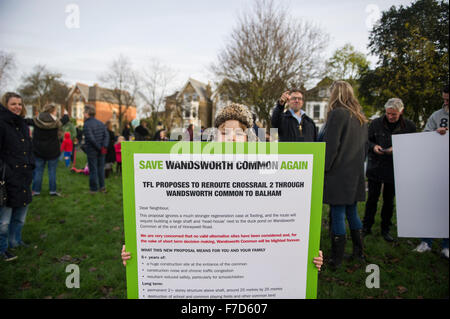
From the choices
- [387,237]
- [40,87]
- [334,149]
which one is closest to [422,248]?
[387,237]

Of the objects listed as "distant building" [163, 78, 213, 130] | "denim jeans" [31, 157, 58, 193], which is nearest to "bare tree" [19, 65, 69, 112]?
"distant building" [163, 78, 213, 130]

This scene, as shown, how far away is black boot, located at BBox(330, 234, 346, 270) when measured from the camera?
3.50 m

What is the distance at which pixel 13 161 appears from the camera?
3744 mm

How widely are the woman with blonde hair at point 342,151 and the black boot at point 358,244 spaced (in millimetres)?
372

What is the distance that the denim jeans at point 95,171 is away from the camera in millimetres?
7293

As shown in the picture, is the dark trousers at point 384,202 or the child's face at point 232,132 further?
the dark trousers at point 384,202

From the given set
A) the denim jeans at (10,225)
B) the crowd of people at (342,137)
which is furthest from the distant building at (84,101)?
the crowd of people at (342,137)

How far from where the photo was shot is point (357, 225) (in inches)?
145

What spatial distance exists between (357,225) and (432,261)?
135cm

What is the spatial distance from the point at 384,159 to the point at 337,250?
2015 millimetres

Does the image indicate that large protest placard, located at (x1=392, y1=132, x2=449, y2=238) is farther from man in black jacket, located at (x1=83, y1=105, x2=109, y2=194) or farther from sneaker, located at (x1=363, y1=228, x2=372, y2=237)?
man in black jacket, located at (x1=83, y1=105, x2=109, y2=194)

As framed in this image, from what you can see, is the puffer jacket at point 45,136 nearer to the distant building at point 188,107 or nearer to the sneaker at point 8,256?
the sneaker at point 8,256

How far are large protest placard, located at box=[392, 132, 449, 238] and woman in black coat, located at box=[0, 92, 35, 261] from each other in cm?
505

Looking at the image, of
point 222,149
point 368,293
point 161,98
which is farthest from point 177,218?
point 161,98
